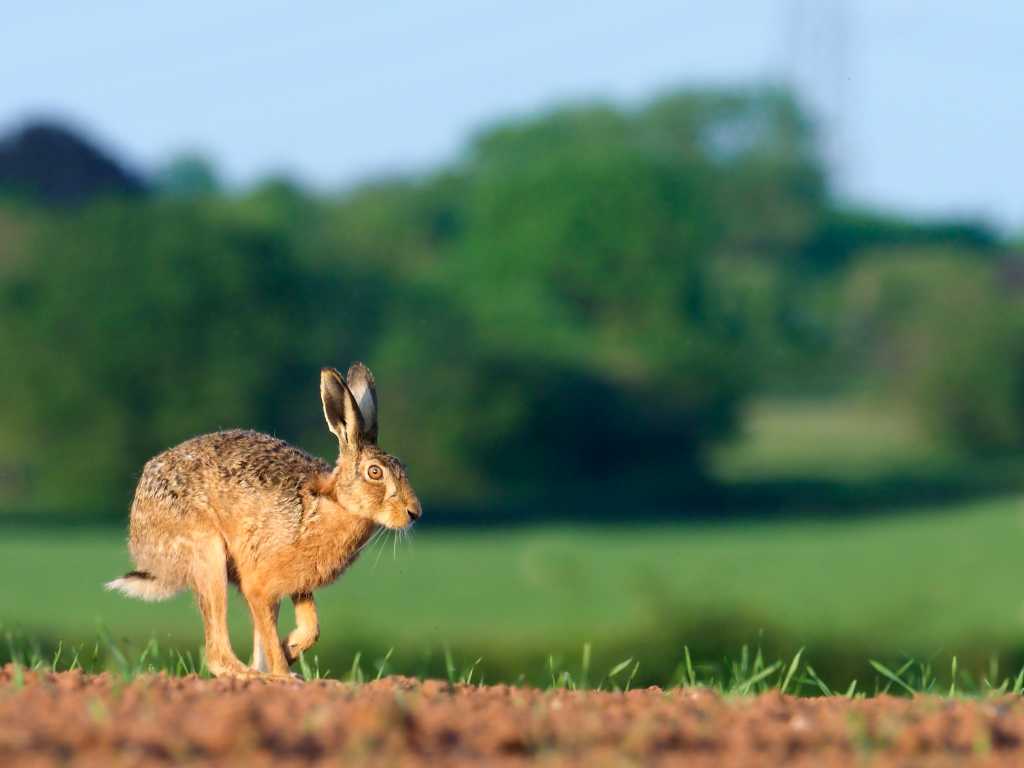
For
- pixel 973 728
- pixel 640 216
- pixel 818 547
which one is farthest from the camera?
→ pixel 640 216

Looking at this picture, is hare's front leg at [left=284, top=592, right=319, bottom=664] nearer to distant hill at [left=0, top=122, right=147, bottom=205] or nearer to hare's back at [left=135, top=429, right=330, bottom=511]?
hare's back at [left=135, top=429, right=330, bottom=511]

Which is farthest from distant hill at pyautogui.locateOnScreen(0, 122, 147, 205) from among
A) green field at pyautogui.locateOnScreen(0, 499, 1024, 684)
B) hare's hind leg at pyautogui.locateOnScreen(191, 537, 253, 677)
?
hare's hind leg at pyautogui.locateOnScreen(191, 537, 253, 677)

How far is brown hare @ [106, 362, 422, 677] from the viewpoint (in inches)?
339

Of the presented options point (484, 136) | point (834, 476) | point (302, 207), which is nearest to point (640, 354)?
point (834, 476)

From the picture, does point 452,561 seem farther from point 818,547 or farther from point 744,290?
point 744,290

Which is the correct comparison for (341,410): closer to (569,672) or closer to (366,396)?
(366,396)

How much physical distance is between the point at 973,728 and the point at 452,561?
3179 centimetres

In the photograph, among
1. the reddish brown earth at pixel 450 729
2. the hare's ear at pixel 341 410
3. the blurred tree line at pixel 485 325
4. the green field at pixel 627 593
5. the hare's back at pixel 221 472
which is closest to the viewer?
the reddish brown earth at pixel 450 729

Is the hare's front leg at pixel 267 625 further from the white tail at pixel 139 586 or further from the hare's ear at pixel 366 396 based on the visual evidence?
the hare's ear at pixel 366 396

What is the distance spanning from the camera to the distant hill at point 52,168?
5556 centimetres

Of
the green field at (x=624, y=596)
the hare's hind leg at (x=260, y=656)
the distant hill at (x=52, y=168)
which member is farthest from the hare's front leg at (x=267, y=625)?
the distant hill at (x=52, y=168)

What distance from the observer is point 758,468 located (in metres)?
66.2

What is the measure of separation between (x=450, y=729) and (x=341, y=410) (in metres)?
2.81

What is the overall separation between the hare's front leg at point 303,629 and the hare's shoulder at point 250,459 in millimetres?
579
